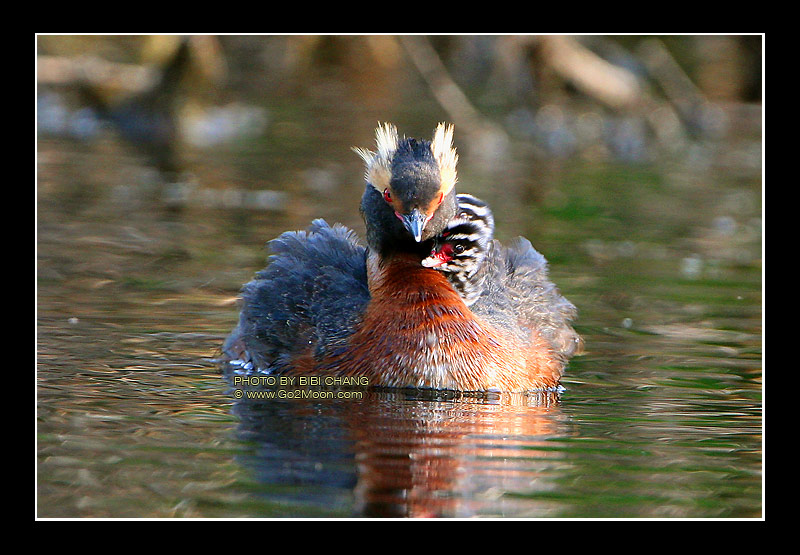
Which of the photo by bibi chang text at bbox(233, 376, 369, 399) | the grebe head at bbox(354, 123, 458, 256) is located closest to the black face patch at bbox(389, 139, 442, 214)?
the grebe head at bbox(354, 123, 458, 256)

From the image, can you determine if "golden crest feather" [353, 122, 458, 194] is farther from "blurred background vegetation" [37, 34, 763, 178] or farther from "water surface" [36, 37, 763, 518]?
"blurred background vegetation" [37, 34, 763, 178]

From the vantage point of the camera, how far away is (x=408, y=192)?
8914mm

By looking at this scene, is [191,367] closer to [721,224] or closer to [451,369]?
[451,369]

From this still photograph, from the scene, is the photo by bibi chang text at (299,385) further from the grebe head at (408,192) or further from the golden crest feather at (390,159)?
the golden crest feather at (390,159)

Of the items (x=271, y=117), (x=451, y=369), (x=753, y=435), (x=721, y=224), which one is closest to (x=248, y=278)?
(x=451, y=369)

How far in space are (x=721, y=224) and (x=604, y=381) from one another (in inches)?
289

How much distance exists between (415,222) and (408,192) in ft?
0.78

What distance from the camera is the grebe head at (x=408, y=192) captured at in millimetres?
A: 8938

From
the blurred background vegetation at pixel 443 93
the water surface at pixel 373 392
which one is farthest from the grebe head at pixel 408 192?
the blurred background vegetation at pixel 443 93

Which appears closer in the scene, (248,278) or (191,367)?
(191,367)

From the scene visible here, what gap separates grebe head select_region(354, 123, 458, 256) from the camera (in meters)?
8.94

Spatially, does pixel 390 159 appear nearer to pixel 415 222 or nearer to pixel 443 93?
pixel 415 222

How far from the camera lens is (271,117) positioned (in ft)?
79.6

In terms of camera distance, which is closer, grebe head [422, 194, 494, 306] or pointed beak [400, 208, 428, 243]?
pointed beak [400, 208, 428, 243]
